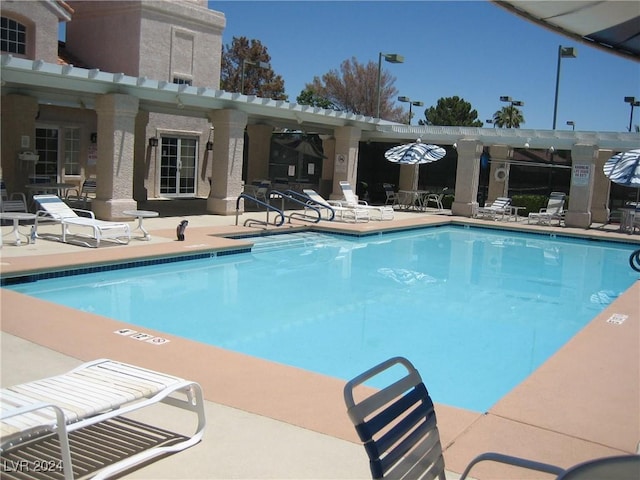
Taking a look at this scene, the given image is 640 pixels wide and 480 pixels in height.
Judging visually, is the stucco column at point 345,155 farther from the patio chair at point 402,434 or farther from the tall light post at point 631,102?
the patio chair at point 402,434

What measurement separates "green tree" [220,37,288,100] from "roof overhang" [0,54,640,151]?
86.8 feet

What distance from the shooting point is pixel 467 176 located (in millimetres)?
22156

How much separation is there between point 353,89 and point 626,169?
137 feet

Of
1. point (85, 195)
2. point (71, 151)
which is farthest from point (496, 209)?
point (71, 151)

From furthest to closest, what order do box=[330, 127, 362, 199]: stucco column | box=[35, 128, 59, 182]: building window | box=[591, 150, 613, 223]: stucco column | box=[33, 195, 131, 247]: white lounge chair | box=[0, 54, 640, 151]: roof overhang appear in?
box=[330, 127, 362, 199]: stucco column < box=[591, 150, 613, 223]: stucco column < box=[35, 128, 59, 182]: building window < box=[0, 54, 640, 151]: roof overhang < box=[33, 195, 131, 247]: white lounge chair

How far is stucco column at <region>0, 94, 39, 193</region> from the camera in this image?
16062 millimetres

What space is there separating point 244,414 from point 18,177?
14.5m

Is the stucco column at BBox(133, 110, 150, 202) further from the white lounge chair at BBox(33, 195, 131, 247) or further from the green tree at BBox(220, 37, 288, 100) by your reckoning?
the green tree at BBox(220, 37, 288, 100)

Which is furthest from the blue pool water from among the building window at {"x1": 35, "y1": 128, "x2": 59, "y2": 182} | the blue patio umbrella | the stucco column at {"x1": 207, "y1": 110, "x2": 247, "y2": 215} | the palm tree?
the palm tree

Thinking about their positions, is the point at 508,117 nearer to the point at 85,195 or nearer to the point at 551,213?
the point at 551,213

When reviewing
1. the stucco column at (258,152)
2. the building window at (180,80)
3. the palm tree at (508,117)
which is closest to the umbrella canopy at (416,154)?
the stucco column at (258,152)

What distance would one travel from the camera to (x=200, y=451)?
12.0ft

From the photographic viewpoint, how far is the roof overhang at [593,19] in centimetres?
269

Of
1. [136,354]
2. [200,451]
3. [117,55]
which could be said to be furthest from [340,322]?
[117,55]
